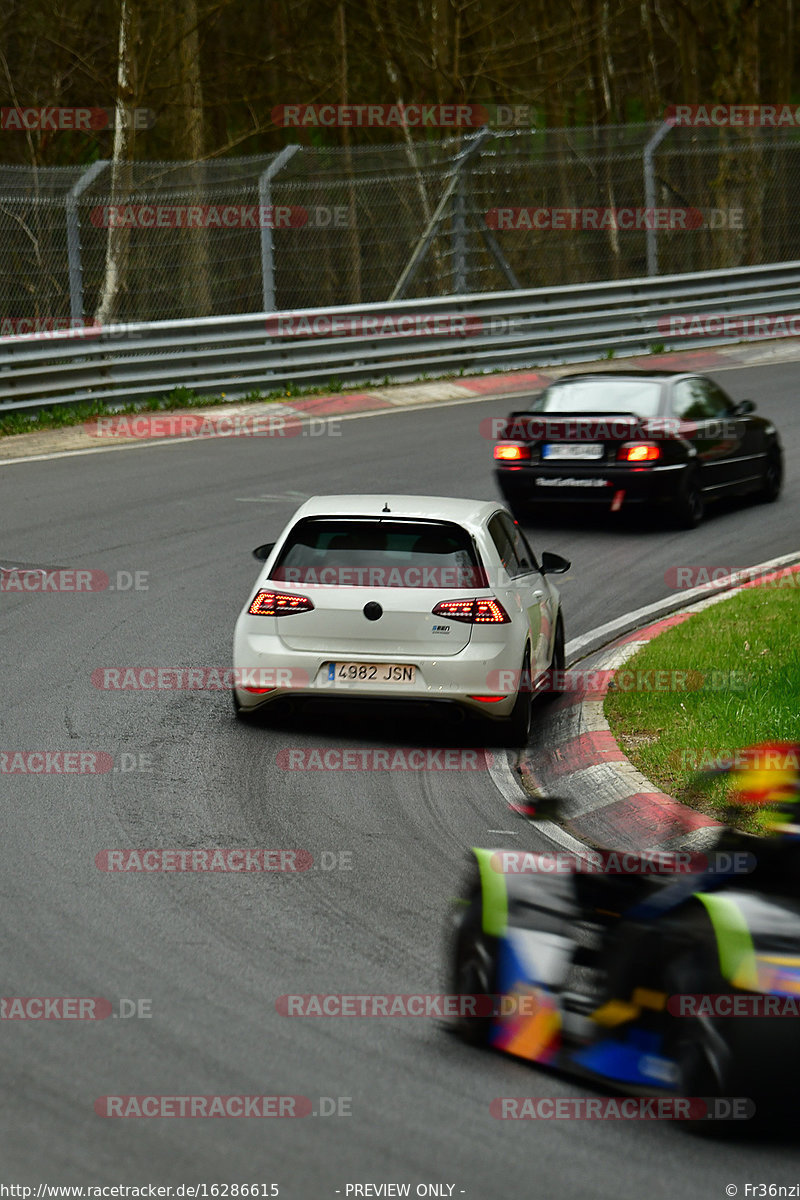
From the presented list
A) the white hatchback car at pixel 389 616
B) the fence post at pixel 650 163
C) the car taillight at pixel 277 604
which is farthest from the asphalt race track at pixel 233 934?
the fence post at pixel 650 163

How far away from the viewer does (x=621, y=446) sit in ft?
50.3

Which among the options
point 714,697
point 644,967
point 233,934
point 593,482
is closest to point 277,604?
point 714,697

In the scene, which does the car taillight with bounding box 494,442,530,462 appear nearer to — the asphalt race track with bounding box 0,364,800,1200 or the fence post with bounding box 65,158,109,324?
the asphalt race track with bounding box 0,364,800,1200

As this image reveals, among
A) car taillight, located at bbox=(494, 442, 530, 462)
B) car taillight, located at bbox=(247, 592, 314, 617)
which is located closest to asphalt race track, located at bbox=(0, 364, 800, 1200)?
car taillight, located at bbox=(247, 592, 314, 617)

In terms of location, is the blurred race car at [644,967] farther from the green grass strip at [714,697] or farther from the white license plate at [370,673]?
the white license plate at [370,673]

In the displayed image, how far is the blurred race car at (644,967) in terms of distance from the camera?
4.55m

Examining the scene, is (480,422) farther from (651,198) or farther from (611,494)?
(651,198)

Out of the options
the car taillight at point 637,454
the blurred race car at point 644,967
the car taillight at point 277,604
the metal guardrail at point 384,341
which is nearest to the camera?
the blurred race car at point 644,967

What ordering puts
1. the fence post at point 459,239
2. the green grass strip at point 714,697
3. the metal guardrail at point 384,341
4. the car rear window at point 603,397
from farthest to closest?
the fence post at point 459,239, the metal guardrail at point 384,341, the car rear window at point 603,397, the green grass strip at point 714,697

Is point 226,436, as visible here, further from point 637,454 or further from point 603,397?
point 637,454

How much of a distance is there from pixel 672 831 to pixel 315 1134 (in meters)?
3.46

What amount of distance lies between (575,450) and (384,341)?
875 cm

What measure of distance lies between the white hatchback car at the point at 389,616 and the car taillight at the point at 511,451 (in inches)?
228

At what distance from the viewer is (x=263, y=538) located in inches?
591
